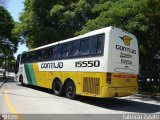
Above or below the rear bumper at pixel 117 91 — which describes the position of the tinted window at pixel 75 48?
above

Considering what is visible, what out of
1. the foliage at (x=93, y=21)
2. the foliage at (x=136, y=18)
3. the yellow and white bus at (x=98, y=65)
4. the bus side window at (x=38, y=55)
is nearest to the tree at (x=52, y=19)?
the foliage at (x=93, y=21)

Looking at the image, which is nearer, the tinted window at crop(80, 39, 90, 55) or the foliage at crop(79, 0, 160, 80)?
the tinted window at crop(80, 39, 90, 55)

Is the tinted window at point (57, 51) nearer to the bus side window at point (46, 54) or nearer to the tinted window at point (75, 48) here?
the bus side window at point (46, 54)

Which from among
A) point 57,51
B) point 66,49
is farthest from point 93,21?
point 66,49

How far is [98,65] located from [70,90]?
3287 mm

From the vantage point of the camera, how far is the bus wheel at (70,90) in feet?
50.1

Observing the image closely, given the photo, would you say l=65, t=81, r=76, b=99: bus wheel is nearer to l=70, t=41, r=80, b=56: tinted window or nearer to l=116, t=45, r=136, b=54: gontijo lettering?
l=70, t=41, r=80, b=56: tinted window

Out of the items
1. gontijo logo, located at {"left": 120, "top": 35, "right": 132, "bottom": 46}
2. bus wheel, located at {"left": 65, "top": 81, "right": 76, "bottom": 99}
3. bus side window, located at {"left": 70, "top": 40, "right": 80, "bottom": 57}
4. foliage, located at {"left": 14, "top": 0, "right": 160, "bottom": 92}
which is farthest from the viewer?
foliage, located at {"left": 14, "top": 0, "right": 160, "bottom": 92}

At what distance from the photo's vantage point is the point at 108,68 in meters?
12.6

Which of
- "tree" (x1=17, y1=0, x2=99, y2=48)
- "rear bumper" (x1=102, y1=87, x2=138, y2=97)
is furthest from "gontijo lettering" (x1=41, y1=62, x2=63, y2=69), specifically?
"tree" (x1=17, y1=0, x2=99, y2=48)

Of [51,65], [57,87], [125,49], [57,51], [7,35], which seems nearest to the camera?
[125,49]

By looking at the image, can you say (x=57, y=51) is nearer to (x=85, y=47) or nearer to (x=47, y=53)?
(x=47, y=53)

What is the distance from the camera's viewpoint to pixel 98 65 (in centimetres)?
1308

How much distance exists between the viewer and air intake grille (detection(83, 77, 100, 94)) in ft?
42.9
